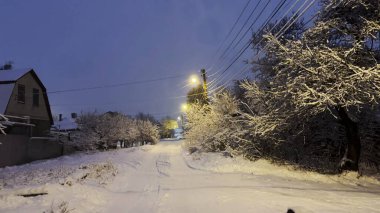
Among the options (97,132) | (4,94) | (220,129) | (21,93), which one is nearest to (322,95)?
(220,129)

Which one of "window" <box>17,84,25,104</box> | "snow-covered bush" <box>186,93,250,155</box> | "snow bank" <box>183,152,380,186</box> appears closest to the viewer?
"snow bank" <box>183,152,380,186</box>

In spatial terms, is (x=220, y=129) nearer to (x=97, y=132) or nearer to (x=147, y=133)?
(x=97, y=132)

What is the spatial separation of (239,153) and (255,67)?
4.72 meters

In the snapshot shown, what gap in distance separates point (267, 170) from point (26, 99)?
1140 inches

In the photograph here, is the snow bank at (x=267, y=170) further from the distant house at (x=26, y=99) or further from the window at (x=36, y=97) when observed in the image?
the window at (x=36, y=97)

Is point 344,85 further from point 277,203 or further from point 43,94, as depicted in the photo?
point 43,94

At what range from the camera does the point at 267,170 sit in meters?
18.5

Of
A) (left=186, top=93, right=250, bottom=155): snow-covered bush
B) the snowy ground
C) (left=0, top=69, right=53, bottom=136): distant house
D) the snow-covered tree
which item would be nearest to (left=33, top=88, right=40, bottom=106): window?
(left=0, top=69, right=53, bottom=136): distant house

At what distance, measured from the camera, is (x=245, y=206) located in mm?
10703

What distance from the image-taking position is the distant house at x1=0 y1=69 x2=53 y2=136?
120 feet

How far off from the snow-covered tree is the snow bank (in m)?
0.83

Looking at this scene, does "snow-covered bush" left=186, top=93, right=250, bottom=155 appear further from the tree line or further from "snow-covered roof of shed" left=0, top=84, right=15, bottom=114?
"snow-covered roof of shed" left=0, top=84, right=15, bottom=114

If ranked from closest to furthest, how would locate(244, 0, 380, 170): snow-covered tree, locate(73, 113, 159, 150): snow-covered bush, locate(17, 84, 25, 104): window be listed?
locate(244, 0, 380, 170): snow-covered tree → locate(17, 84, 25, 104): window → locate(73, 113, 159, 150): snow-covered bush

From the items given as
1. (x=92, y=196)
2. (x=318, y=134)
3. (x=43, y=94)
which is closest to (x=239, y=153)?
(x=318, y=134)
